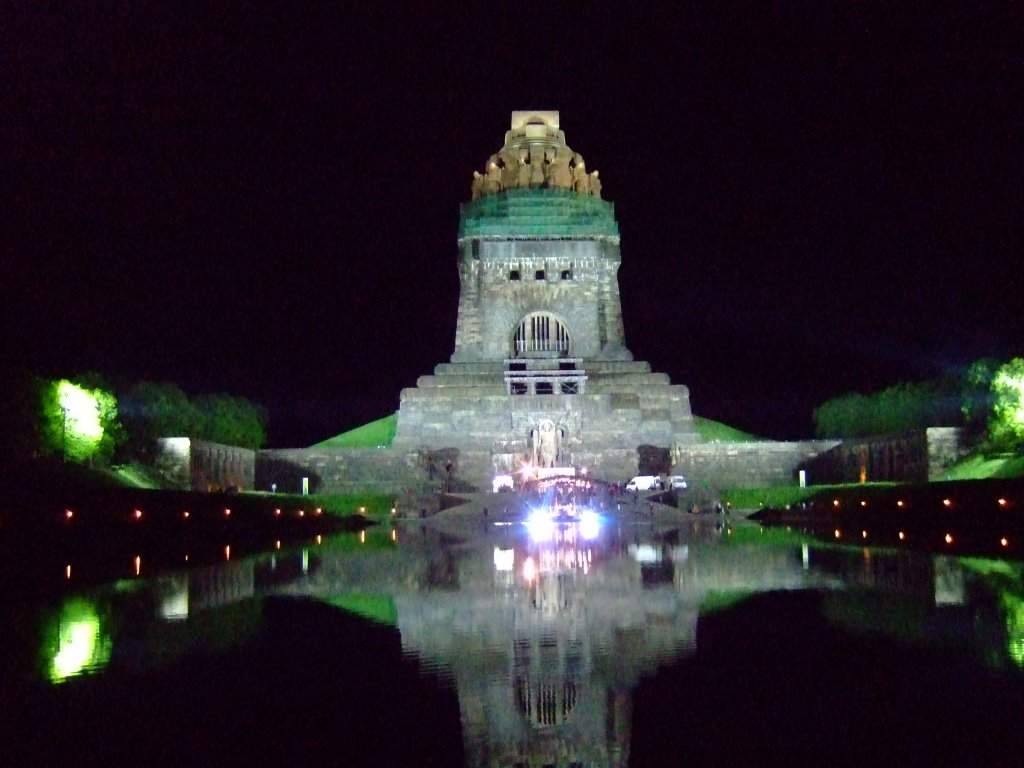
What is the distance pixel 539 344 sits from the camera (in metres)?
66.4

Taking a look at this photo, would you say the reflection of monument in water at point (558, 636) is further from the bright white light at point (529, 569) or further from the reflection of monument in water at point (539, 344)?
the reflection of monument in water at point (539, 344)

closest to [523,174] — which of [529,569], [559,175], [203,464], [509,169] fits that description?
[509,169]

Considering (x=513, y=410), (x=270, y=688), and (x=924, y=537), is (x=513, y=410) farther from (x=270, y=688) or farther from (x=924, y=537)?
(x=270, y=688)

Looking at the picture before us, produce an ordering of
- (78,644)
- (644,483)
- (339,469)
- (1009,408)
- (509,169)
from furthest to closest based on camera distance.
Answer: (509,169)
(339,469)
(644,483)
(1009,408)
(78,644)

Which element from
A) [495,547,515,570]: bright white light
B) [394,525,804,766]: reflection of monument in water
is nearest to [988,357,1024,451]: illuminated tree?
[394,525,804,766]: reflection of monument in water

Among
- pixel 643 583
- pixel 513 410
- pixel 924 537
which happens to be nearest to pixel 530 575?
pixel 643 583

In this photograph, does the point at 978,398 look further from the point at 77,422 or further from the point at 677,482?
the point at 77,422

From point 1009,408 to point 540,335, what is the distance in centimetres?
3252

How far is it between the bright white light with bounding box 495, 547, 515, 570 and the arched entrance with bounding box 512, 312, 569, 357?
1702 inches

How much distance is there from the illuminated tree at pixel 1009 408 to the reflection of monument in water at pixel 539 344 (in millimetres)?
17918

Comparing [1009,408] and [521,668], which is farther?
[1009,408]

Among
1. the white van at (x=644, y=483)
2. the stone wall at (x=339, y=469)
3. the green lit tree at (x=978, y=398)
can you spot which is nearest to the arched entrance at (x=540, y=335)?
the stone wall at (x=339, y=469)

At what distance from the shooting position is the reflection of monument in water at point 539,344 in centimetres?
5525

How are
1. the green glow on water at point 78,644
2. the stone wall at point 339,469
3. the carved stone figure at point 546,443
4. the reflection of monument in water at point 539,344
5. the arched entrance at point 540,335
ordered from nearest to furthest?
the green glow on water at point 78,644, the stone wall at point 339,469, the carved stone figure at point 546,443, the reflection of monument in water at point 539,344, the arched entrance at point 540,335
